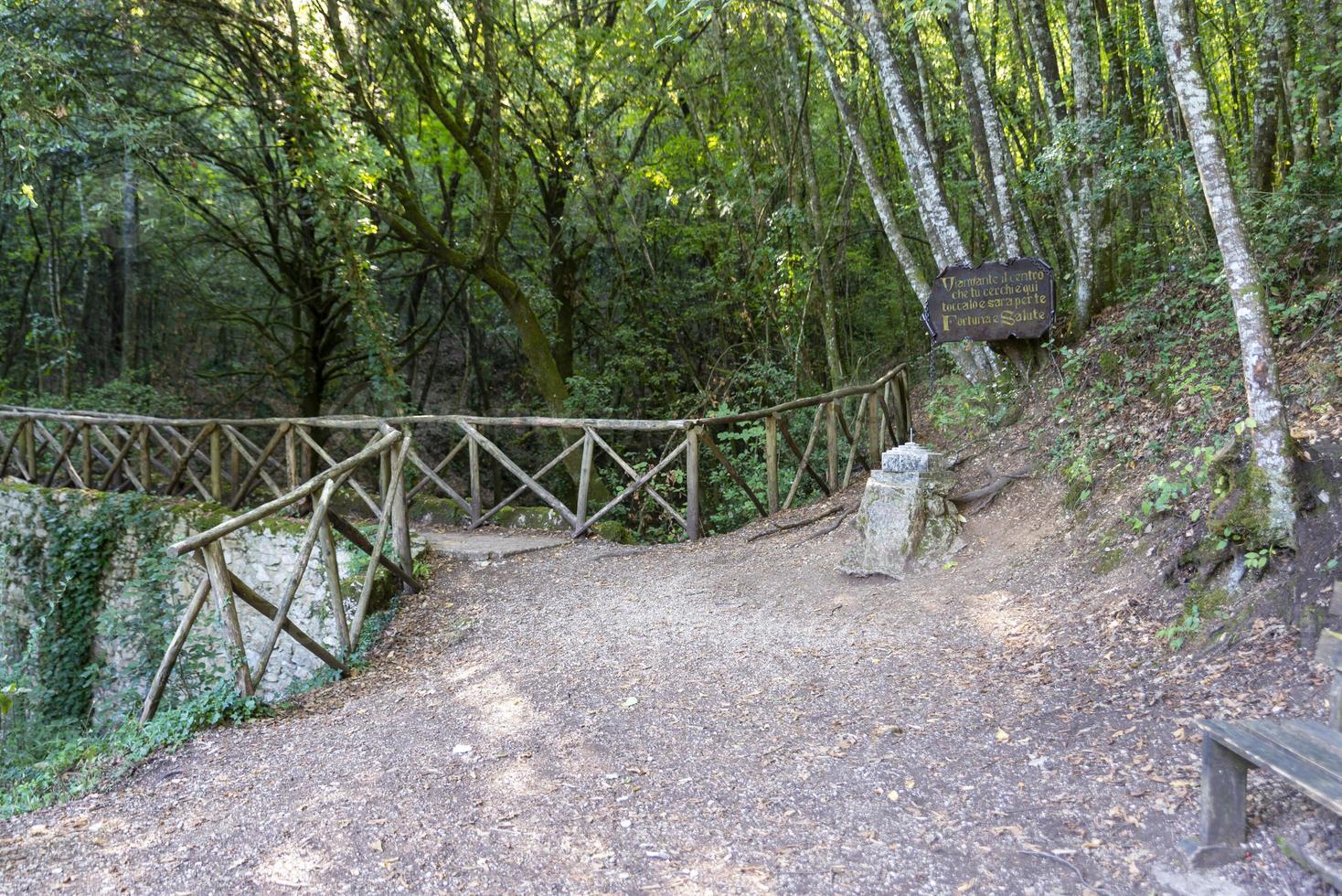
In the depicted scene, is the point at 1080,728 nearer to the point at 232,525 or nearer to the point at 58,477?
the point at 232,525

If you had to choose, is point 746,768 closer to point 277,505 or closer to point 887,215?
point 277,505

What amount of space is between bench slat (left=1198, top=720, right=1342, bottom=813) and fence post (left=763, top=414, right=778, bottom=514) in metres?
5.81

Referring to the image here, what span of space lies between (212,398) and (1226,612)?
17.5 m

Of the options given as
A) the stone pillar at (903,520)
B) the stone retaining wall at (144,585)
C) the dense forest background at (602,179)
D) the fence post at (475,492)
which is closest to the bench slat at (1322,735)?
the dense forest background at (602,179)

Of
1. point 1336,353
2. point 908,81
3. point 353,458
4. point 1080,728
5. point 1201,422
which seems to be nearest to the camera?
point 1080,728

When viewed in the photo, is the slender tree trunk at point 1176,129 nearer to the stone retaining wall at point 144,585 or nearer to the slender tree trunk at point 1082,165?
the slender tree trunk at point 1082,165

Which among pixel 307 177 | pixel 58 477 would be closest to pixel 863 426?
pixel 307 177

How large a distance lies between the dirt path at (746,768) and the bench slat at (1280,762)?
1.10ft

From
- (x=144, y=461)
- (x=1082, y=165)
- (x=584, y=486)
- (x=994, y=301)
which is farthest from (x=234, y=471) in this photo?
(x=1082, y=165)

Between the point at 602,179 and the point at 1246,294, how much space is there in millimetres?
9436

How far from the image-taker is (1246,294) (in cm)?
371

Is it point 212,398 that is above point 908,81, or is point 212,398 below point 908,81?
below

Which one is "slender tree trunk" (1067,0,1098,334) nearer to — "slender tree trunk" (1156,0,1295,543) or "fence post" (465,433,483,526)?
"slender tree trunk" (1156,0,1295,543)

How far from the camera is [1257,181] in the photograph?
6.23m
